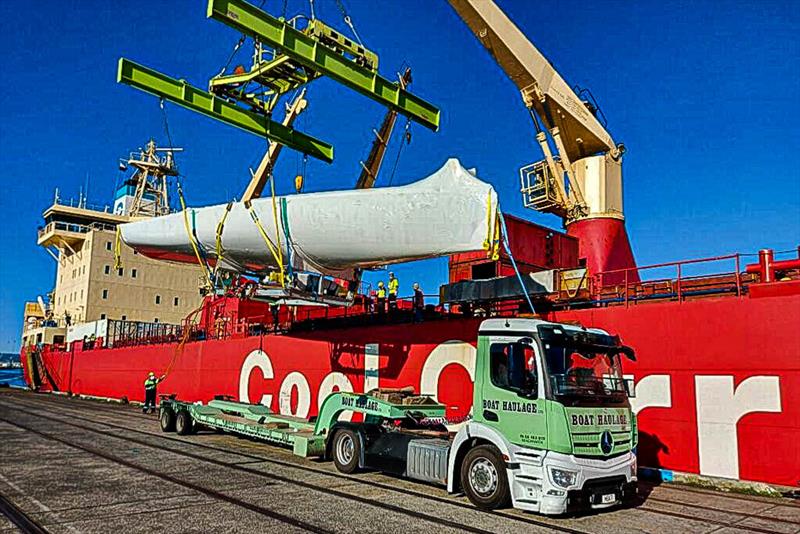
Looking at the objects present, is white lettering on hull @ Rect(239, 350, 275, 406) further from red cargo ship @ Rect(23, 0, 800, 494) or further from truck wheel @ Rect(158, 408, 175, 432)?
truck wheel @ Rect(158, 408, 175, 432)

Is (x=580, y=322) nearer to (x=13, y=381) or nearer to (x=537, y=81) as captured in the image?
(x=537, y=81)

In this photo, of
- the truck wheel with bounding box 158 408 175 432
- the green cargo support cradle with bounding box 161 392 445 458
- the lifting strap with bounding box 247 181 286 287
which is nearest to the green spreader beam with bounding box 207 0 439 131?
the lifting strap with bounding box 247 181 286 287

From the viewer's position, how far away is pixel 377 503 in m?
9.45

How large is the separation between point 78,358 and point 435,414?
4033cm

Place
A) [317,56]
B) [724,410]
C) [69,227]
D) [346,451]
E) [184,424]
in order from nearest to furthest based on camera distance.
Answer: [724,410] < [346,451] < [317,56] < [184,424] < [69,227]

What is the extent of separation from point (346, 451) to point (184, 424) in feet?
26.0

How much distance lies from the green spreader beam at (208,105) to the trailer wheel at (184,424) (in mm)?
8714

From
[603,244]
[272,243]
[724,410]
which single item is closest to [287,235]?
[272,243]

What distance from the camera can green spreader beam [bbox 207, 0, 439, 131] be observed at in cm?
1311

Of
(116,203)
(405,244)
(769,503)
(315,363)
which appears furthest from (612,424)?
(116,203)

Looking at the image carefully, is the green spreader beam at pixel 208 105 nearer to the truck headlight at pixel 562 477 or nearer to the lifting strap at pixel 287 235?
the lifting strap at pixel 287 235

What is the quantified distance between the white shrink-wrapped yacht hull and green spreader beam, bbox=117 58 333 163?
8.75 feet

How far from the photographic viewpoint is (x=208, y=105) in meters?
16.6

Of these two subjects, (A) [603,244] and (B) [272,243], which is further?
(A) [603,244]
